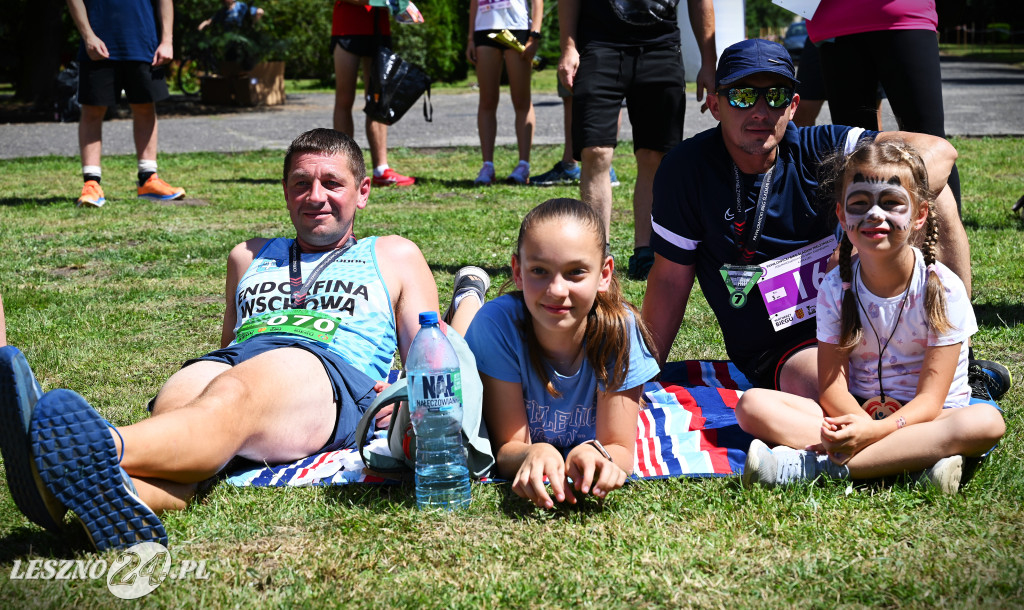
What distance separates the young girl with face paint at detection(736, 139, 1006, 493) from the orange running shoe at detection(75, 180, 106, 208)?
6936 millimetres

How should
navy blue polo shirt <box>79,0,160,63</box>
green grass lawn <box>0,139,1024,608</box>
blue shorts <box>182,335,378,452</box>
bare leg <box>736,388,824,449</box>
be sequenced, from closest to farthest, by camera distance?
green grass lawn <box>0,139,1024,608</box> < bare leg <box>736,388,824,449</box> < blue shorts <box>182,335,378,452</box> < navy blue polo shirt <box>79,0,160,63</box>

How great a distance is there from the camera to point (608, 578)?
2.35 meters

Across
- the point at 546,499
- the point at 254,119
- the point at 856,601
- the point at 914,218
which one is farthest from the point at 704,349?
the point at 254,119

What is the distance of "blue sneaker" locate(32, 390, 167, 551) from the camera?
7.64 ft

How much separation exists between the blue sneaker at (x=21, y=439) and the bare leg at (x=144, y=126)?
6317mm

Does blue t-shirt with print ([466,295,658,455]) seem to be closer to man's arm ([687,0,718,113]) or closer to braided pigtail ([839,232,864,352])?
braided pigtail ([839,232,864,352])

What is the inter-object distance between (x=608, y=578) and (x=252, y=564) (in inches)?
34.6

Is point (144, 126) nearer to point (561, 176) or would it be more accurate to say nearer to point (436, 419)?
point (561, 176)

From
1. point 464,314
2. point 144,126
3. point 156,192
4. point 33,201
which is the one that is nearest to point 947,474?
point 464,314

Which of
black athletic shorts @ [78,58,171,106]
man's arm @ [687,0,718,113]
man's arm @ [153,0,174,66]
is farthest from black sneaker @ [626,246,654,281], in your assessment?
man's arm @ [153,0,174,66]

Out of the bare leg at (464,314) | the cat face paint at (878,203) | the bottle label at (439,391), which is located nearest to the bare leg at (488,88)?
the bare leg at (464,314)

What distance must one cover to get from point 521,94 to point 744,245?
6.09m

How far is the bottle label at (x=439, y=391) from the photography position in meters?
2.77

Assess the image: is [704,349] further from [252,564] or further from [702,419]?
[252,564]
